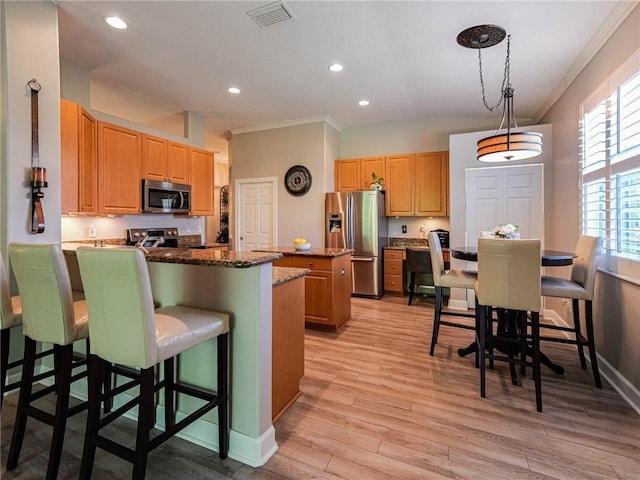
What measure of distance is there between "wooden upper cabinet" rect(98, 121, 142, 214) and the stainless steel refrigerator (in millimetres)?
2782

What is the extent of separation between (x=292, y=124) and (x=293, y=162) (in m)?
0.63

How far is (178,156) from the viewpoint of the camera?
440 centimetres

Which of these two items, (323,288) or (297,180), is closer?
(323,288)

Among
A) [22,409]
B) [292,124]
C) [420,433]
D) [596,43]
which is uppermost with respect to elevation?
[292,124]

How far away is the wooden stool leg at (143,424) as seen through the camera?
1.20 m

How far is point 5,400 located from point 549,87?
592 centimetres

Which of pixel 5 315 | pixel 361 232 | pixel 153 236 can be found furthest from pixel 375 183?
pixel 5 315

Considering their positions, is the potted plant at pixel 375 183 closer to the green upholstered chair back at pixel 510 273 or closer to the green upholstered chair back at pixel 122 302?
the green upholstered chair back at pixel 510 273

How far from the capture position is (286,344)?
1961mm

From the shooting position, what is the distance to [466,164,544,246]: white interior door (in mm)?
4121

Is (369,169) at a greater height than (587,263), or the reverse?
(369,169)

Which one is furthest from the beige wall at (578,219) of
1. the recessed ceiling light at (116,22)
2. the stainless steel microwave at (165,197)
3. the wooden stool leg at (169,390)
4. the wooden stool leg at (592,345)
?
the stainless steel microwave at (165,197)

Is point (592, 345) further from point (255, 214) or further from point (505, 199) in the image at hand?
point (255, 214)

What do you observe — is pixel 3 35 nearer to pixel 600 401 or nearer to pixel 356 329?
pixel 356 329
